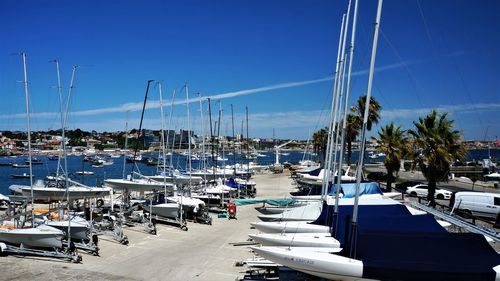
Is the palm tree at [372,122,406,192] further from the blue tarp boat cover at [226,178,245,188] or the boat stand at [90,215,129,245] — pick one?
the boat stand at [90,215,129,245]

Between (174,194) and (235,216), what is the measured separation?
6.24 meters

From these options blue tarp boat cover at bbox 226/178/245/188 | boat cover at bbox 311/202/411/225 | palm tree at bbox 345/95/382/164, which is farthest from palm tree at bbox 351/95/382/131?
boat cover at bbox 311/202/411/225

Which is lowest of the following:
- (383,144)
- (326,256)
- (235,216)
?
(235,216)

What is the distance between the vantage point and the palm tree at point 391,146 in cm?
3969

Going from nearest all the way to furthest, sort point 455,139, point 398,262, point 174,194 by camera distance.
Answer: point 398,262 → point 455,139 → point 174,194

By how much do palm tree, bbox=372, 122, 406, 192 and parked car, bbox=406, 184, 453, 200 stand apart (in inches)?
102

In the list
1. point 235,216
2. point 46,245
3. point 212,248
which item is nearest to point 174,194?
point 235,216

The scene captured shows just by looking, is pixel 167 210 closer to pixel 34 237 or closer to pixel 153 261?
pixel 153 261

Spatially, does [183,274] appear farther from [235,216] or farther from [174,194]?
[174,194]

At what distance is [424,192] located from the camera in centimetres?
4028

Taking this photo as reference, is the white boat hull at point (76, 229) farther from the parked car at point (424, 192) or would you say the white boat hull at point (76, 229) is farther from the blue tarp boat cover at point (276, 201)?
the parked car at point (424, 192)

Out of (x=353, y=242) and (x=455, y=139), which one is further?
(x=455, y=139)

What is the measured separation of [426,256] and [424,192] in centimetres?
3147

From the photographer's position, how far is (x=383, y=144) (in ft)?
132
